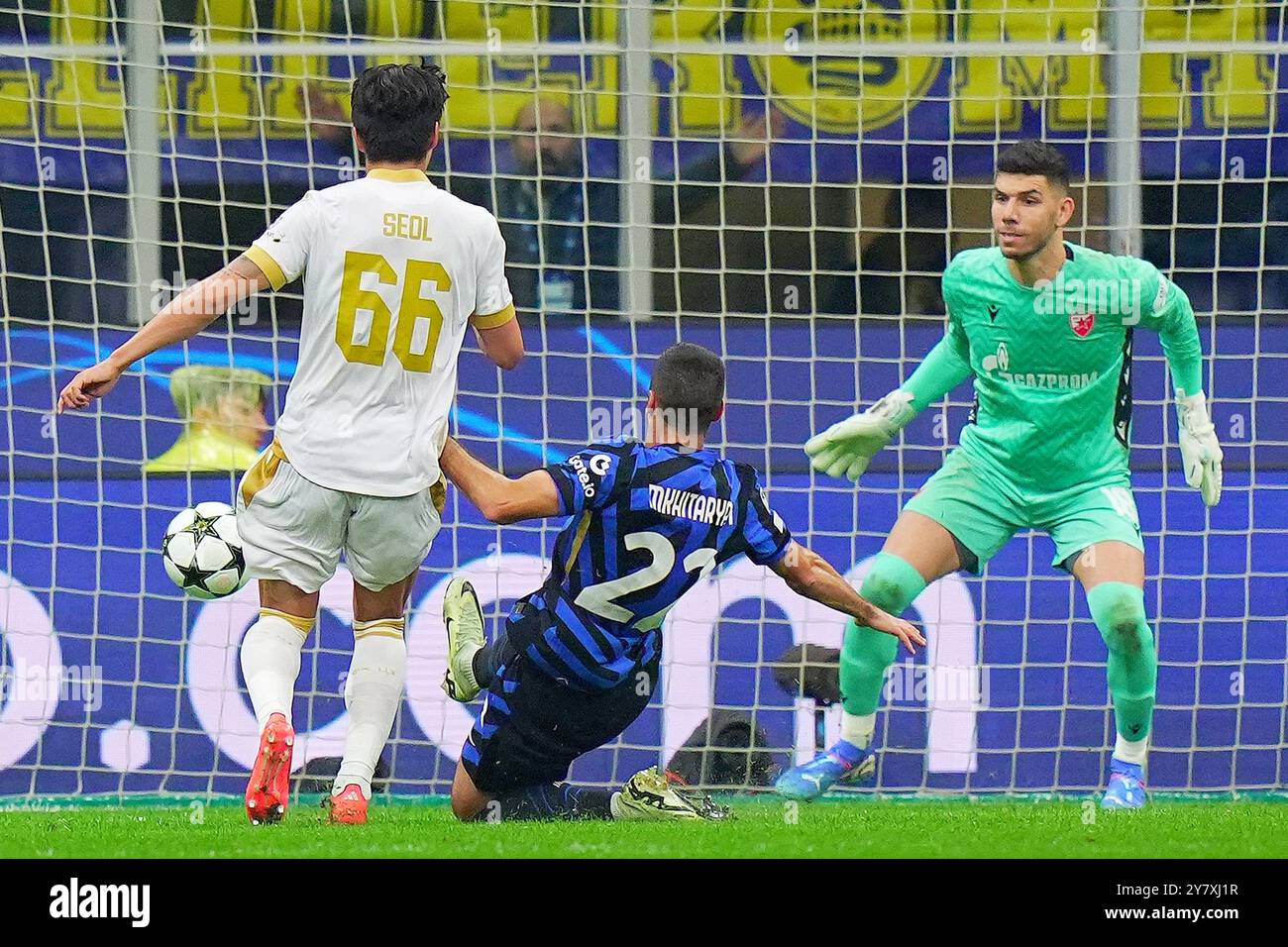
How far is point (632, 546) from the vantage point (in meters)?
5.07

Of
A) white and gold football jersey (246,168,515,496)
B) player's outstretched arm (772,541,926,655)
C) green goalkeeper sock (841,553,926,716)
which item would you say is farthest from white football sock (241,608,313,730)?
green goalkeeper sock (841,553,926,716)

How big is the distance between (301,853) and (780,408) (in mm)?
4036

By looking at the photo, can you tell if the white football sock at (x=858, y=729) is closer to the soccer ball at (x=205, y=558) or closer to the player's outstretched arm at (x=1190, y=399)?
the player's outstretched arm at (x=1190, y=399)

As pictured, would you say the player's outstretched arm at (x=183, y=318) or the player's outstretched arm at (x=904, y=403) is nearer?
the player's outstretched arm at (x=183, y=318)

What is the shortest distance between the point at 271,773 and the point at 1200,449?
123 inches

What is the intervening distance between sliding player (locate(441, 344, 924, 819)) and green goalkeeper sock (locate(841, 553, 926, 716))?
0.68m

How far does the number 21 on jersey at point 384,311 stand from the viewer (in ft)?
15.7

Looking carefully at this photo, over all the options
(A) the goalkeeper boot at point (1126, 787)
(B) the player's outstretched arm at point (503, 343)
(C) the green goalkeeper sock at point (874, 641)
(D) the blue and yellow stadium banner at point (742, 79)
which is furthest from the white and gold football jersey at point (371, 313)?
(D) the blue and yellow stadium banner at point (742, 79)

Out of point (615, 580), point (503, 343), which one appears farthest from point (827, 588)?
point (503, 343)

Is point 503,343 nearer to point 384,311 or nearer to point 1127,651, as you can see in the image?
point 384,311

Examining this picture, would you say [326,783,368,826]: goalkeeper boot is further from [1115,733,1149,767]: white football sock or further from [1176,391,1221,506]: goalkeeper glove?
[1176,391,1221,506]: goalkeeper glove

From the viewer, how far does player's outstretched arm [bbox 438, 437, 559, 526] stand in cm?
481

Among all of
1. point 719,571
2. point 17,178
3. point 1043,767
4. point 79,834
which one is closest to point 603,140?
point 719,571

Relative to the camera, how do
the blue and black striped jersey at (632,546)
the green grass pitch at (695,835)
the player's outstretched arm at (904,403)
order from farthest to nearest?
the player's outstretched arm at (904,403)
the blue and black striped jersey at (632,546)
the green grass pitch at (695,835)
